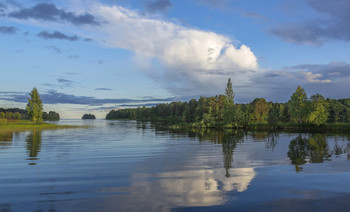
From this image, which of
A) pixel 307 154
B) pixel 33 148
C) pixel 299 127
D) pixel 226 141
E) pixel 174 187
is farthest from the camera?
pixel 299 127

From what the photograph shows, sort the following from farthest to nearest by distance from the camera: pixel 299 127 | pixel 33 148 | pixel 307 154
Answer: pixel 299 127
pixel 33 148
pixel 307 154

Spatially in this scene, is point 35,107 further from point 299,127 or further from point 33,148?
point 299,127

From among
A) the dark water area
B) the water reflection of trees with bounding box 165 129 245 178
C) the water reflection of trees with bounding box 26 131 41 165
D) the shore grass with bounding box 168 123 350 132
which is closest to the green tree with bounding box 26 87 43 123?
the shore grass with bounding box 168 123 350 132

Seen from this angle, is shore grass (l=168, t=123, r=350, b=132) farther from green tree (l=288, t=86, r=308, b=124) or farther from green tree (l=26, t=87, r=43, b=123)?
green tree (l=26, t=87, r=43, b=123)

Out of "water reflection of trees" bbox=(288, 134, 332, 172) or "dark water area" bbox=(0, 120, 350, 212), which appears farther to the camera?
"water reflection of trees" bbox=(288, 134, 332, 172)

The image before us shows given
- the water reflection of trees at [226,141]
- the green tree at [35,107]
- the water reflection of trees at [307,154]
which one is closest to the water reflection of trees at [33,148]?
the water reflection of trees at [226,141]

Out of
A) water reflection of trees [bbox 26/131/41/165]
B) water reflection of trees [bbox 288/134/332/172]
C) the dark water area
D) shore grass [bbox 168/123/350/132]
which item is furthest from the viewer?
shore grass [bbox 168/123/350/132]

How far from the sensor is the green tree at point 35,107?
107 m

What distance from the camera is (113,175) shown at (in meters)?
17.3

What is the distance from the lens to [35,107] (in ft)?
353

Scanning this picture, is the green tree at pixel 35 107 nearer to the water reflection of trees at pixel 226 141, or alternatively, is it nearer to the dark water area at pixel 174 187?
the water reflection of trees at pixel 226 141

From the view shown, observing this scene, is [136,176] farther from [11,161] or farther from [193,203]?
[11,161]

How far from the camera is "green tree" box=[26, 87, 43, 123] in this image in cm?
10662

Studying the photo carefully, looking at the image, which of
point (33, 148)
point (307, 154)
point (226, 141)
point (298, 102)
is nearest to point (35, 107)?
point (33, 148)
